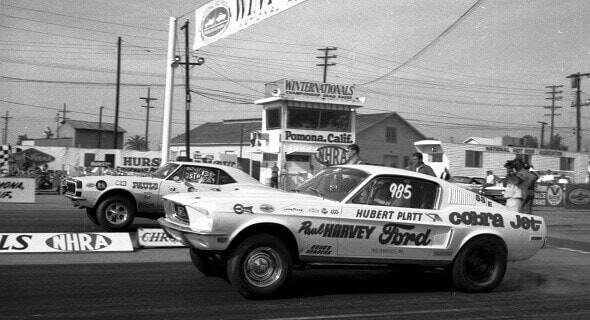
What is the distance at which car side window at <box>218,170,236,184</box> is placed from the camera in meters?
12.5

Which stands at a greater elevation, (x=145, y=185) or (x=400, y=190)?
(x=400, y=190)

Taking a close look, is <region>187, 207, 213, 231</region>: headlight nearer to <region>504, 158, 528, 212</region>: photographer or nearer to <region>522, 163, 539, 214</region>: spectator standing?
<region>504, 158, 528, 212</region>: photographer

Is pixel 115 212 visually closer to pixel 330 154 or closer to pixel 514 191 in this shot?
pixel 514 191

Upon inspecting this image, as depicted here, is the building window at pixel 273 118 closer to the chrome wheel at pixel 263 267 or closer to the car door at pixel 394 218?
the car door at pixel 394 218

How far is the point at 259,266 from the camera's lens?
6.21 meters

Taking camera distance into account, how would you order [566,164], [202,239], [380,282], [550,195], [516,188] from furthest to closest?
[566,164] → [550,195] → [516,188] → [380,282] → [202,239]

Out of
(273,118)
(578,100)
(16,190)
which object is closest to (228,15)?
(16,190)

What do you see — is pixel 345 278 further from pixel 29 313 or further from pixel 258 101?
pixel 258 101

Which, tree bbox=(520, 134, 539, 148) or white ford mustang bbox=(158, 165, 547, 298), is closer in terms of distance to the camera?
white ford mustang bbox=(158, 165, 547, 298)

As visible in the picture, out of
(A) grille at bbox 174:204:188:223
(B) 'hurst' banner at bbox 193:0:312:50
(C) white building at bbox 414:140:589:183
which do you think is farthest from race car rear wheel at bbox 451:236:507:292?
(C) white building at bbox 414:140:589:183

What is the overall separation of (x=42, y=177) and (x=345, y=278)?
78.7 feet

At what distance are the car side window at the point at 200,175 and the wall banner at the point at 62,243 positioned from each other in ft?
10.4

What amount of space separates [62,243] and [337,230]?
4.70m

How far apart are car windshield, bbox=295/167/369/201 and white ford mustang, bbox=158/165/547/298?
0.05 feet
